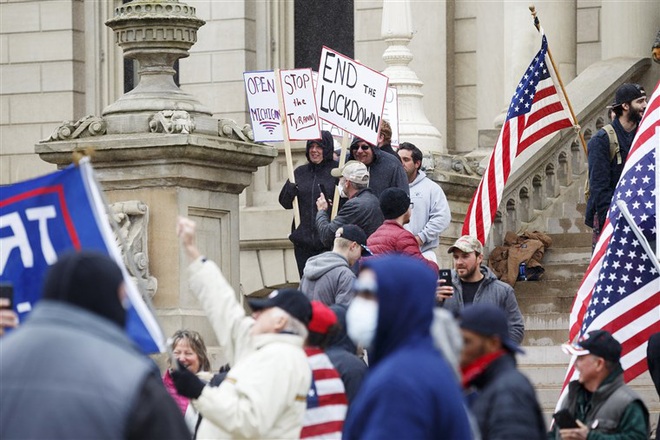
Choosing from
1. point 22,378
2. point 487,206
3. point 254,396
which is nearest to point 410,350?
point 22,378

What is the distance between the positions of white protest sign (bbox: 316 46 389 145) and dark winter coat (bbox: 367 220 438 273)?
1891 mm

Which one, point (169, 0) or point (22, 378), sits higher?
point (169, 0)

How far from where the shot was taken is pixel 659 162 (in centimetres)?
1195

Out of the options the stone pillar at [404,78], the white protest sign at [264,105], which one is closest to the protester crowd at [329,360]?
the white protest sign at [264,105]

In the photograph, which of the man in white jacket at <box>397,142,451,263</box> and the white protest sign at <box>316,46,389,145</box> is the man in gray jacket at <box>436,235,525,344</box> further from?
the white protest sign at <box>316,46,389,145</box>

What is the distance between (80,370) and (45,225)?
2.86 metres

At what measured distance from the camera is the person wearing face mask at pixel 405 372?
20.0 feet

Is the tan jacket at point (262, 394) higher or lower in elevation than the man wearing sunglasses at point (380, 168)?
lower

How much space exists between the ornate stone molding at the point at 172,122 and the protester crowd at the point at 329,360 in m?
1.20

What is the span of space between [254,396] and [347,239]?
3.93m

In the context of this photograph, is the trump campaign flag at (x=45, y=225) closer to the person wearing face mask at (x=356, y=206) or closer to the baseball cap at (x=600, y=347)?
the baseball cap at (x=600, y=347)

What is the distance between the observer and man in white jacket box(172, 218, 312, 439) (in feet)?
26.2

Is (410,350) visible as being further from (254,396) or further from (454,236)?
(454,236)

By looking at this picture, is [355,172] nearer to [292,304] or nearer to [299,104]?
[299,104]
